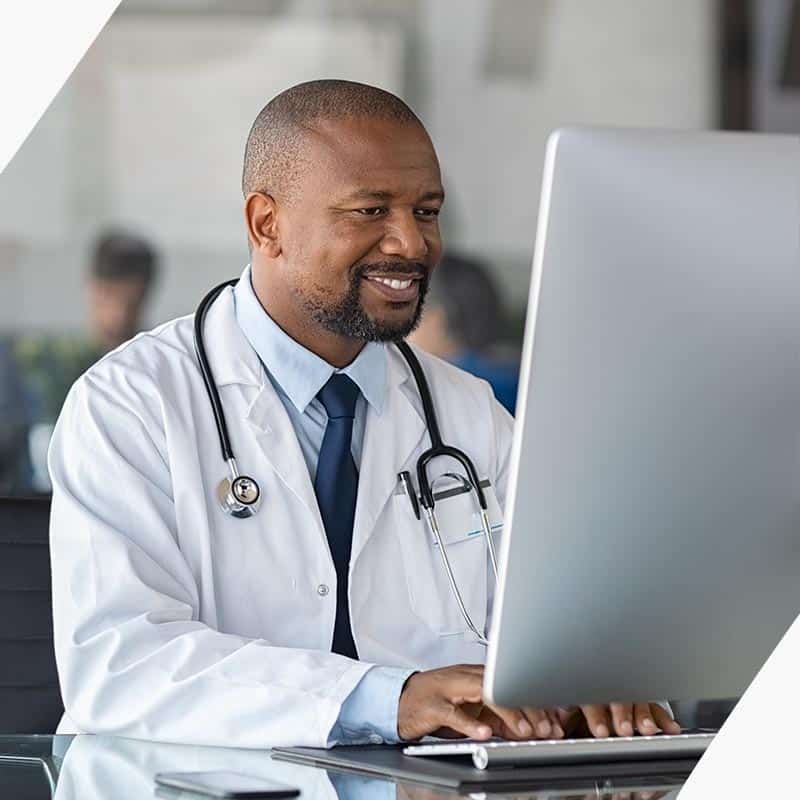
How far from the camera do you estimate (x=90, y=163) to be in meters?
4.80

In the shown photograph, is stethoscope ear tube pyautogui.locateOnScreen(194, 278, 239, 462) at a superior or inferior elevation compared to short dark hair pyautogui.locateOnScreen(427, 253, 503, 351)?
inferior

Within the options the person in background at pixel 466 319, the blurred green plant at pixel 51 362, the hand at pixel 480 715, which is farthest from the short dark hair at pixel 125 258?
the hand at pixel 480 715

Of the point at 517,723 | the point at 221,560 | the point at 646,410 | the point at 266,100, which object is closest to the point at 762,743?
the point at 646,410

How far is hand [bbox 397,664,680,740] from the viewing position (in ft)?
4.38

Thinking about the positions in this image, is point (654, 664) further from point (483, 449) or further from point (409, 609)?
point (483, 449)

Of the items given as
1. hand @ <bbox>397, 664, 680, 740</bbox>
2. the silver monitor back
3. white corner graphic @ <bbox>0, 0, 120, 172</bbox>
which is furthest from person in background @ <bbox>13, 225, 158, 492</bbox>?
the silver monitor back

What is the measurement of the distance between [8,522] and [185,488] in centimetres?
30

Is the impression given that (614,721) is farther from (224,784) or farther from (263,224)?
(263,224)

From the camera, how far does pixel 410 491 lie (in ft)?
6.06

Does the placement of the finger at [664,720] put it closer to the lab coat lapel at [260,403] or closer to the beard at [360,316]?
the lab coat lapel at [260,403]

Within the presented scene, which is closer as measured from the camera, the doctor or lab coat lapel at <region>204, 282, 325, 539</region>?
the doctor

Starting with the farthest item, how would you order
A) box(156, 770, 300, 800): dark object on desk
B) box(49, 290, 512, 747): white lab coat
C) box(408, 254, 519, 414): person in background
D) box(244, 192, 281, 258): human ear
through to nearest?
1. box(408, 254, 519, 414): person in background
2. box(244, 192, 281, 258): human ear
3. box(49, 290, 512, 747): white lab coat
4. box(156, 770, 300, 800): dark object on desk

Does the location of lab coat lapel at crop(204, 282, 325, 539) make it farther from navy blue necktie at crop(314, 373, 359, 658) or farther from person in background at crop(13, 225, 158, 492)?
person in background at crop(13, 225, 158, 492)

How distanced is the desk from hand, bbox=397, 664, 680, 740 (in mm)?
89
